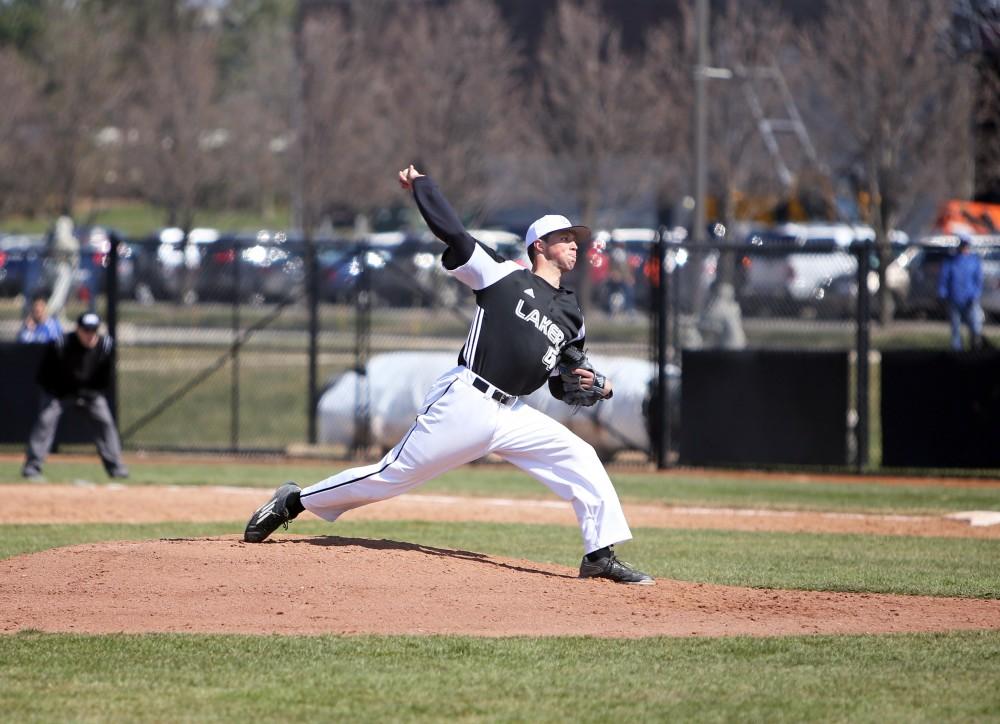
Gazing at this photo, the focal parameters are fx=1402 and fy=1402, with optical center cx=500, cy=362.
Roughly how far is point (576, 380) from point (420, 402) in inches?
385

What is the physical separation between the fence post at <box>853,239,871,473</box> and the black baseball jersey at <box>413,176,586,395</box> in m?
8.68

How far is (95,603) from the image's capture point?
7148mm

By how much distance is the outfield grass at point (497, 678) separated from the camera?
5.40 metres

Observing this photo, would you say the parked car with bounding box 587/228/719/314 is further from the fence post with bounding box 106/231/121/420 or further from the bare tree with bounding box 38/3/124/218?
the bare tree with bounding box 38/3/124/218

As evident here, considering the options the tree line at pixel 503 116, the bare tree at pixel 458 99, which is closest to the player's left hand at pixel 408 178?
the tree line at pixel 503 116

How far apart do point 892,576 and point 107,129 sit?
30.4 m

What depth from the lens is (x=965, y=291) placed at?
16406 millimetres

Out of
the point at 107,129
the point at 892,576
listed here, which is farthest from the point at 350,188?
the point at 892,576

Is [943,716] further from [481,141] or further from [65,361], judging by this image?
[481,141]

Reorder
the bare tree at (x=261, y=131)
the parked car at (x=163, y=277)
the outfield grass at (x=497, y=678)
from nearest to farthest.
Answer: the outfield grass at (x=497, y=678) → the parked car at (x=163, y=277) → the bare tree at (x=261, y=131)

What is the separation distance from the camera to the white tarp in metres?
17.1

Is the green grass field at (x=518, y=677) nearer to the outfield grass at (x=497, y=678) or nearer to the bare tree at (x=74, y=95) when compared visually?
the outfield grass at (x=497, y=678)

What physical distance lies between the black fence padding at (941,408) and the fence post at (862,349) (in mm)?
213

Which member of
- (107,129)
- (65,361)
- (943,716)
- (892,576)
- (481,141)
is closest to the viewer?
(943,716)
